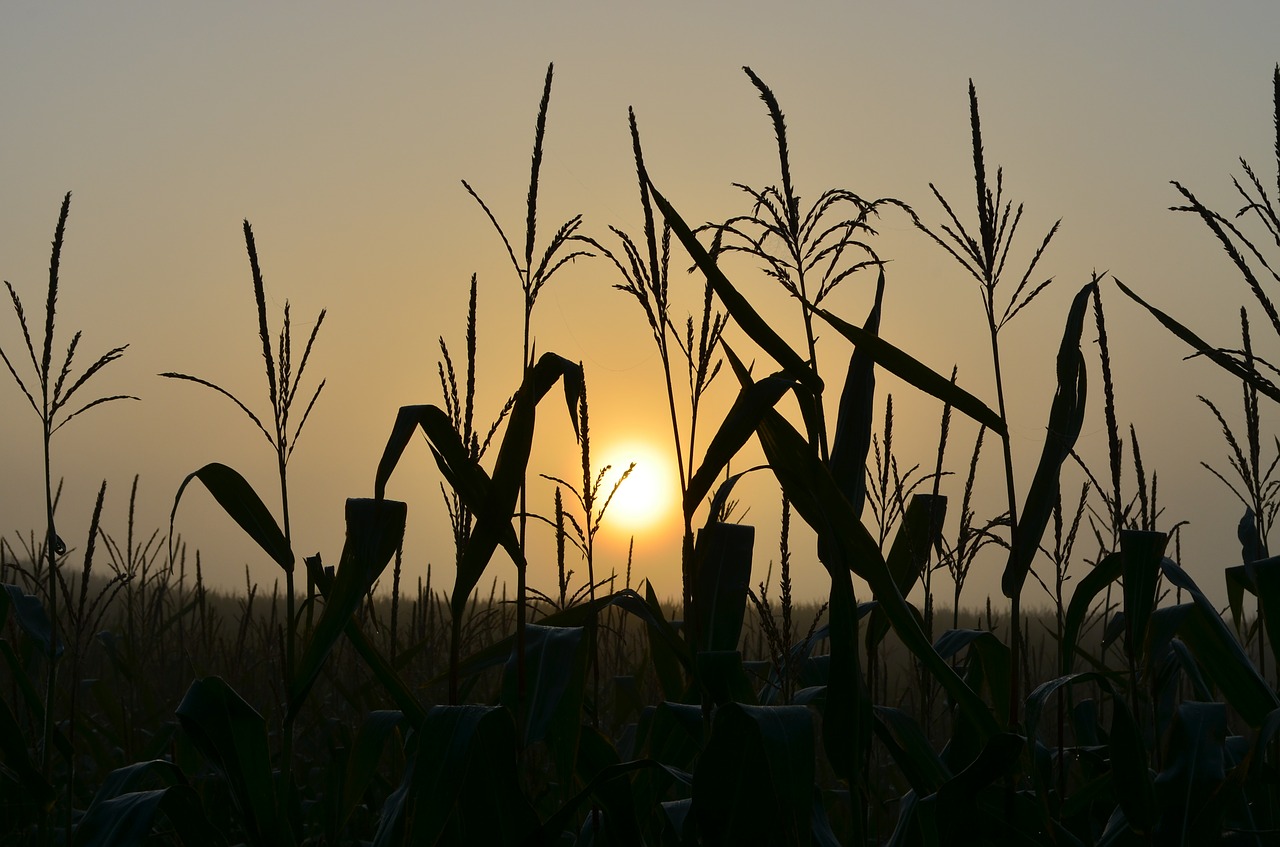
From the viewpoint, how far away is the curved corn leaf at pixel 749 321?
1.64 m

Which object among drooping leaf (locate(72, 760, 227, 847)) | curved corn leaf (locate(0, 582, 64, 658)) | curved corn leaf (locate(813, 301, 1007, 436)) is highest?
curved corn leaf (locate(813, 301, 1007, 436))

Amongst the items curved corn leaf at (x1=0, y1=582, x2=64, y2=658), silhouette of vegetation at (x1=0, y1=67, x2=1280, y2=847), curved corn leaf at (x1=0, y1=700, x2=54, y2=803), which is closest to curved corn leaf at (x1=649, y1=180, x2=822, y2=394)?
silhouette of vegetation at (x1=0, y1=67, x2=1280, y2=847)

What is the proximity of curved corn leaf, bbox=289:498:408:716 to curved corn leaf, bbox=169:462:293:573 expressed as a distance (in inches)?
11.7

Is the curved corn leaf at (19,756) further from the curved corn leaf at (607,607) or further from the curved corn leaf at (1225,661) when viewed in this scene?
the curved corn leaf at (1225,661)

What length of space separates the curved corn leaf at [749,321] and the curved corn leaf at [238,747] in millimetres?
1300

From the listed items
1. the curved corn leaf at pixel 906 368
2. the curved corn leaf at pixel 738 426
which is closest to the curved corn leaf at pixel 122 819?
the curved corn leaf at pixel 738 426

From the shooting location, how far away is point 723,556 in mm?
2193

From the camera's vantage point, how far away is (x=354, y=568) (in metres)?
1.93

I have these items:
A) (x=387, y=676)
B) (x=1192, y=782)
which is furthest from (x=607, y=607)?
(x=1192, y=782)

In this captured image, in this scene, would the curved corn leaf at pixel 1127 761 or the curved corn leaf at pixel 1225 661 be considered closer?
the curved corn leaf at pixel 1127 761

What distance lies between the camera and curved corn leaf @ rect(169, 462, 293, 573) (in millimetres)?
2178

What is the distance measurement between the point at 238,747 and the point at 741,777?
108 cm

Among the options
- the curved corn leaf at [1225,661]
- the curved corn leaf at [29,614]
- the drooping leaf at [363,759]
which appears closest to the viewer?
the curved corn leaf at [1225,661]

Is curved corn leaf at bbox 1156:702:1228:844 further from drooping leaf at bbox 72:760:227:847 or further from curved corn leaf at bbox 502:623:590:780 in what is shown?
drooping leaf at bbox 72:760:227:847
